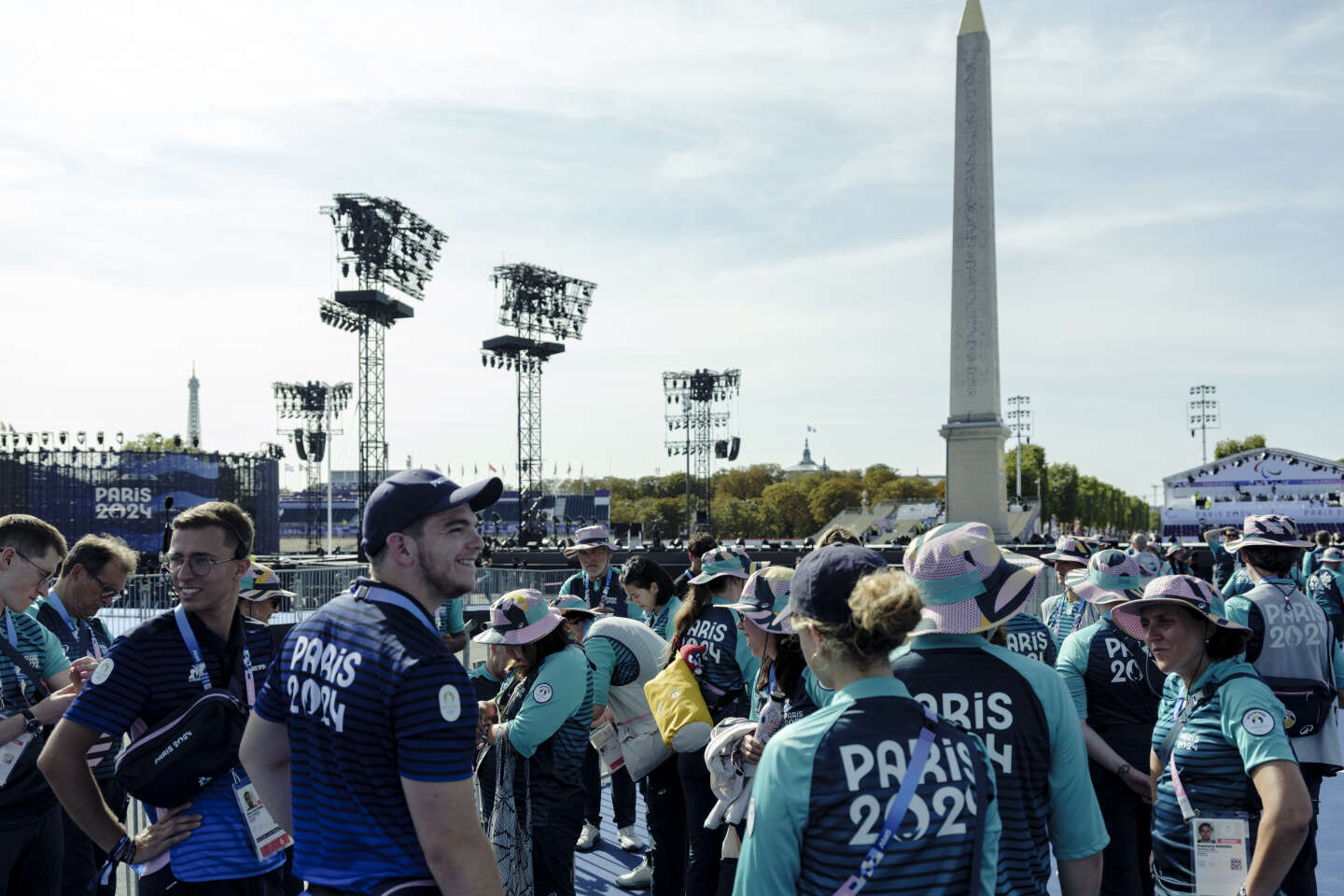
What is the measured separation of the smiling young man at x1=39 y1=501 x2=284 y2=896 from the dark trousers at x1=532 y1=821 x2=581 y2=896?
158cm

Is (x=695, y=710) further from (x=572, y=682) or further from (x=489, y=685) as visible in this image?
(x=489, y=685)

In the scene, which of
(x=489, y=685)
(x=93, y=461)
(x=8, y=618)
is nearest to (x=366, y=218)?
(x=93, y=461)

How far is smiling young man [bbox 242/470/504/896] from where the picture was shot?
7.07 ft

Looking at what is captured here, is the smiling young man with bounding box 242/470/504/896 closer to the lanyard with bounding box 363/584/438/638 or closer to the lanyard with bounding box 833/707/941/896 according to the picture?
the lanyard with bounding box 363/584/438/638

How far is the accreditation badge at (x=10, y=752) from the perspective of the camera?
365cm

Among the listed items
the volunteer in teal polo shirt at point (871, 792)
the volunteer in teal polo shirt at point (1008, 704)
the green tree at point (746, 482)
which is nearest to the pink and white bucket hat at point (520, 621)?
the volunteer in teal polo shirt at point (1008, 704)

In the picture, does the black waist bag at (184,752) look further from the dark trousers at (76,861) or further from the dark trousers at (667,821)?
the dark trousers at (667,821)

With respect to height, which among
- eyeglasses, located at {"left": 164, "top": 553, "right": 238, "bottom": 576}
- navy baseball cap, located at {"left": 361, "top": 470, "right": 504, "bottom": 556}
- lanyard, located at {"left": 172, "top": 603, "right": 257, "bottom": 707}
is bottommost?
lanyard, located at {"left": 172, "top": 603, "right": 257, "bottom": 707}

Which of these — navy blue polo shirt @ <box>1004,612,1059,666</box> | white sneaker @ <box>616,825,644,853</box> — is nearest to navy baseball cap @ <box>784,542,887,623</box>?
navy blue polo shirt @ <box>1004,612,1059,666</box>

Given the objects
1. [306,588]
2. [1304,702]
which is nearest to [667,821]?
[1304,702]

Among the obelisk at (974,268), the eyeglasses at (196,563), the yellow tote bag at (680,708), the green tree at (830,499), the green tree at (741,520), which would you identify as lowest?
the green tree at (741,520)

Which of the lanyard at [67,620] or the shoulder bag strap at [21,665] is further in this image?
the lanyard at [67,620]

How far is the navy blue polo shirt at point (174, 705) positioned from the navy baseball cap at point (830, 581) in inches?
71.8

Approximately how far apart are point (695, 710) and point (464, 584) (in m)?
2.28
